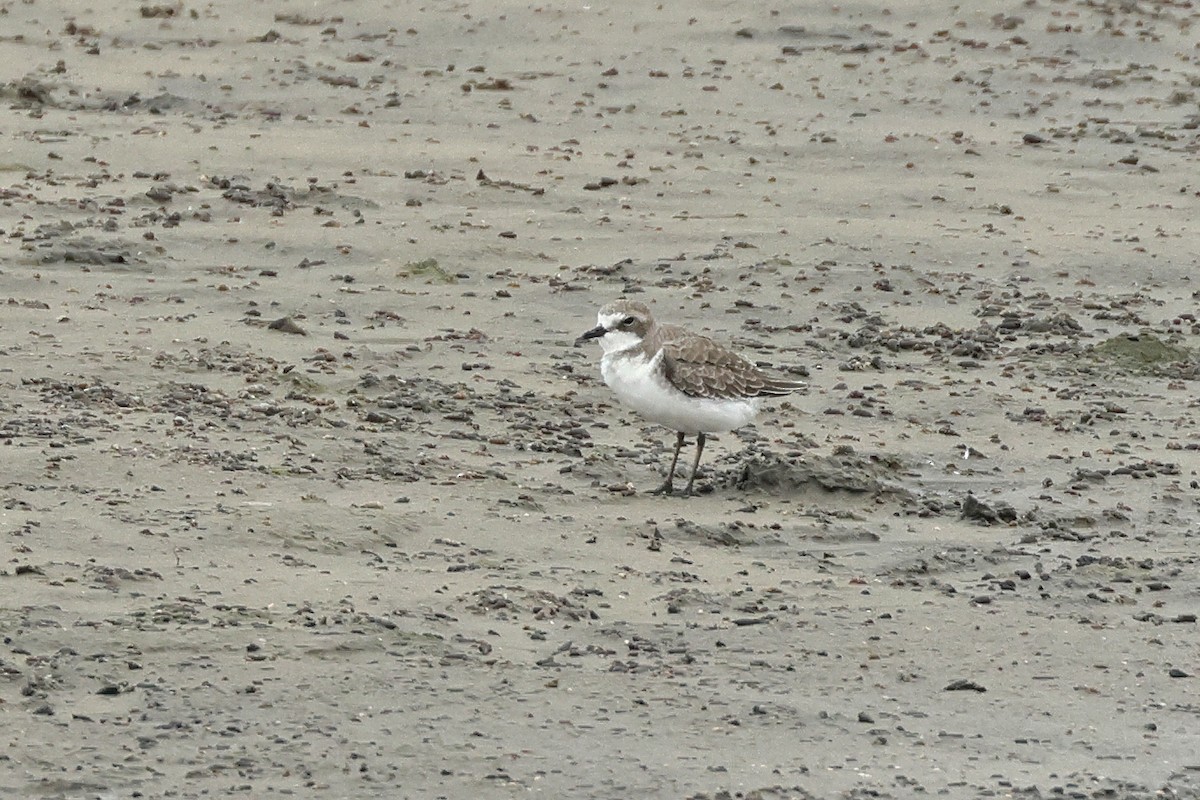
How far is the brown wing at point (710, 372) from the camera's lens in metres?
8.62

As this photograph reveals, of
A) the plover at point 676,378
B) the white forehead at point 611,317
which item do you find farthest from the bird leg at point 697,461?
the white forehead at point 611,317

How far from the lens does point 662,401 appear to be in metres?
8.60

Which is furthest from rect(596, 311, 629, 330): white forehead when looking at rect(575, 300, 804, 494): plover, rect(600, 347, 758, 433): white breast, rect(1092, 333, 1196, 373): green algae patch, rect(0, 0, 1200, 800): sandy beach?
rect(1092, 333, 1196, 373): green algae patch

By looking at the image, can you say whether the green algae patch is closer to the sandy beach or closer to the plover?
the sandy beach

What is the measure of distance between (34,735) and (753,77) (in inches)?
411

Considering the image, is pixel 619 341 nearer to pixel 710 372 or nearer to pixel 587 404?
pixel 710 372

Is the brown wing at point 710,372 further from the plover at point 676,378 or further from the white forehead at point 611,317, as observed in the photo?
the white forehead at point 611,317

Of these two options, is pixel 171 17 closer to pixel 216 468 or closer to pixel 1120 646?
pixel 216 468

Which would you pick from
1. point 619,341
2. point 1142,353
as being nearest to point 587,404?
point 619,341

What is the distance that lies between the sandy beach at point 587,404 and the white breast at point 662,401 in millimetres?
262

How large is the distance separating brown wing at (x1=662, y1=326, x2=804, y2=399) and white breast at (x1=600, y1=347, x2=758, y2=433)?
3cm

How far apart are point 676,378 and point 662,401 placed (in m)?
0.11

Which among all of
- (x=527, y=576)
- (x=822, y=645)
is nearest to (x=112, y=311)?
(x=527, y=576)

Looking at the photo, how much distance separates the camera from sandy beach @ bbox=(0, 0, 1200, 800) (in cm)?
600
